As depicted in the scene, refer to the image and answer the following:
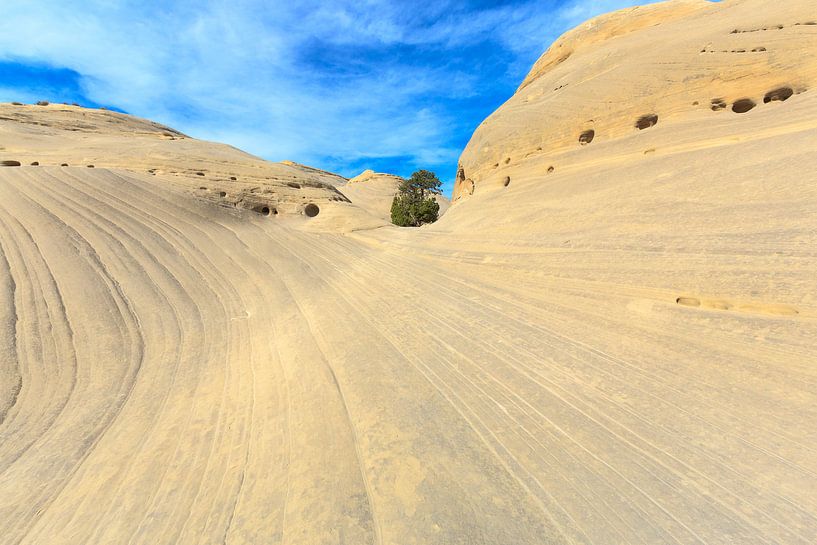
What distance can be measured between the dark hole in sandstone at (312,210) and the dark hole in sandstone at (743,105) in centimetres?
885

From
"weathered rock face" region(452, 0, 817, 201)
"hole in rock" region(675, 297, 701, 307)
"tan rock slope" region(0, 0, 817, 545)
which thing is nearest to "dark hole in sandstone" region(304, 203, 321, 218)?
"tan rock slope" region(0, 0, 817, 545)

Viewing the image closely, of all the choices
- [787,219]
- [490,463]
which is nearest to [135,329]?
[490,463]

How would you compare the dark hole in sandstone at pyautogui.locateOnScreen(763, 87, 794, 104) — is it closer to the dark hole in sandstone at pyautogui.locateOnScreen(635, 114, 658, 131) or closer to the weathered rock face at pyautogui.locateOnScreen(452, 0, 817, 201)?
the weathered rock face at pyautogui.locateOnScreen(452, 0, 817, 201)

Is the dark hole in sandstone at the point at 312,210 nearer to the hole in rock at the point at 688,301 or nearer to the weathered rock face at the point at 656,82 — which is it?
the weathered rock face at the point at 656,82

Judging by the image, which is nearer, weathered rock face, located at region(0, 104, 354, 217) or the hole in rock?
the hole in rock

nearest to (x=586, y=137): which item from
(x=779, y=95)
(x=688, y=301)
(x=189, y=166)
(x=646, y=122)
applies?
(x=646, y=122)

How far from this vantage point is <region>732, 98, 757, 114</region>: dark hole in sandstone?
4554mm

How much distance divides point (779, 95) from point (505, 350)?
5.03m

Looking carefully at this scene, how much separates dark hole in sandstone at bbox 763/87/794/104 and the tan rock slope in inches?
3.2

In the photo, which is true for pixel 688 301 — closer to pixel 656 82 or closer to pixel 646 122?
pixel 646 122

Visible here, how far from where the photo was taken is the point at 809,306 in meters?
2.23

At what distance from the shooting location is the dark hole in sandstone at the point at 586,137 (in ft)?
18.6

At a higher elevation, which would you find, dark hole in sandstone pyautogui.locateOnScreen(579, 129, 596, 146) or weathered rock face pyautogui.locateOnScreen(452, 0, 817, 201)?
weathered rock face pyautogui.locateOnScreen(452, 0, 817, 201)

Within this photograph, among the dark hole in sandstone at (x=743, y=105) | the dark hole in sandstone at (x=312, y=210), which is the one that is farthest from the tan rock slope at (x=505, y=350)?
the dark hole in sandstone at (x=312, y=210)
